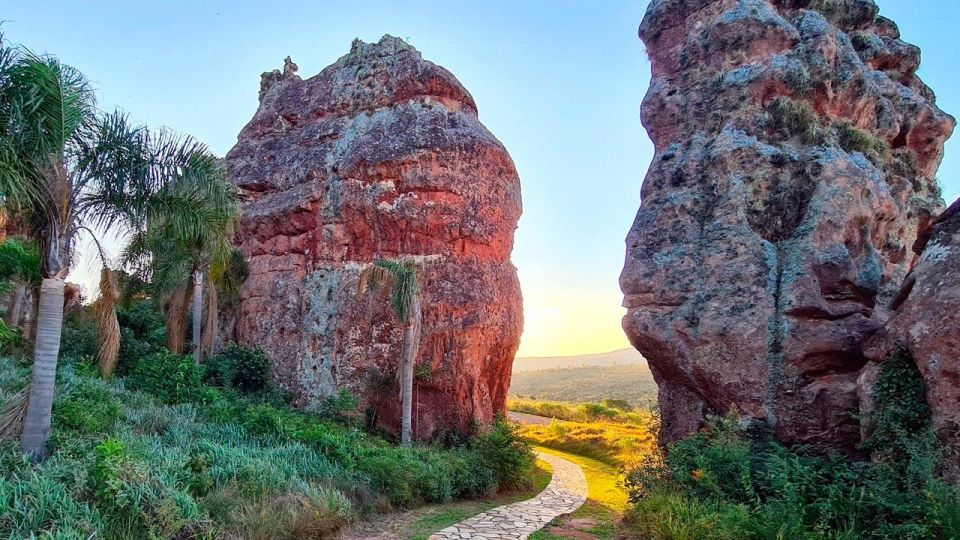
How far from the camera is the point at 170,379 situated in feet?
49.0

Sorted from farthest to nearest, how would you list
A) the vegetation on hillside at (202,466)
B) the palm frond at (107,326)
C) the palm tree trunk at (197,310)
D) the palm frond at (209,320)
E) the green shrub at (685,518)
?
1. the palm frond at (209,320)
2. the palm tree trunk at (197,310)
3. the palm frond at (107,326)
4. the green shrub at (685,518)
5. the vegetation on hillside at (202,466)

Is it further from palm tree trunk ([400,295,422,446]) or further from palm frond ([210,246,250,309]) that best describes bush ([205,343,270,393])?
palm tree trunk ([400,295,422,446])

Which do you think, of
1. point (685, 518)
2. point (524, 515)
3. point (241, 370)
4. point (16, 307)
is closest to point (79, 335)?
point (16, 307)

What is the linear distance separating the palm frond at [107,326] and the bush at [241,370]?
6.46m

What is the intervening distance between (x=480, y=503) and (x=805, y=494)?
6.67 metres

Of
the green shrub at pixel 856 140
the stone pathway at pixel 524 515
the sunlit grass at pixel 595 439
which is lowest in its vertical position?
the sunlit grass at pixel 595 439

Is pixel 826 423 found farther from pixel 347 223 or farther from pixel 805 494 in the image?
pixel 347 223

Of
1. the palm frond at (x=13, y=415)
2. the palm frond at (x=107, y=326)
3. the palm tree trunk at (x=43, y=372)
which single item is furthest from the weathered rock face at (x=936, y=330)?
the palm frond at (x=107, y=326)

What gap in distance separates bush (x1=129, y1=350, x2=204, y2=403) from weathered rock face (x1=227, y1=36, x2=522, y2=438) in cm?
404

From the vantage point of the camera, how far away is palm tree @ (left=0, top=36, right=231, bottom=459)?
8727mm

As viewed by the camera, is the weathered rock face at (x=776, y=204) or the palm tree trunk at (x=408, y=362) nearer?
the weathered rock face at (x=776, y=204)

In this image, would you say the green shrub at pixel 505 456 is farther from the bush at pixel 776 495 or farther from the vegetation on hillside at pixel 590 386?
the vegetation on hillside at pixel 590 386

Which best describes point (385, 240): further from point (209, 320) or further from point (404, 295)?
point (209, 320)

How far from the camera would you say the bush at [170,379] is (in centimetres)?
1478
